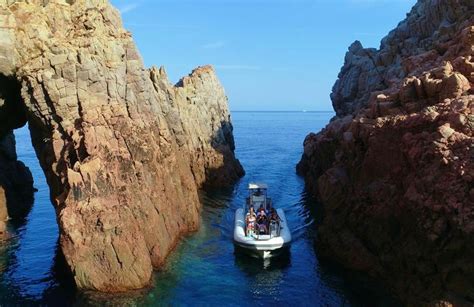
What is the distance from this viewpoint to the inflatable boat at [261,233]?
104 ft

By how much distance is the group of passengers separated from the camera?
34.1 meters

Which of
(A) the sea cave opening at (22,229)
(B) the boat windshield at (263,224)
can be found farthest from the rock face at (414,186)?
(A) the sea cave opening at (22,229)

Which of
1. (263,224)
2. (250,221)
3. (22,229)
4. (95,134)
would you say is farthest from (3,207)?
(263,224)

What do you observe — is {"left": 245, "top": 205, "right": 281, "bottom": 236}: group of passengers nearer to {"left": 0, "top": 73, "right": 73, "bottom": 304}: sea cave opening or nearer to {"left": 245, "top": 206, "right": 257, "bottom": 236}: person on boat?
{"left": 245, "top": 206, "right": 257, "bottom": 236}: person on boat

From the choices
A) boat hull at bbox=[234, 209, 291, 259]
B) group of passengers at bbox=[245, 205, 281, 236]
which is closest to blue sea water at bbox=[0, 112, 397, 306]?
boat hull at bbox=[234, 209, 291, 259]

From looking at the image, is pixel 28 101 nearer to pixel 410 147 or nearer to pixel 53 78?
pixel 53 78

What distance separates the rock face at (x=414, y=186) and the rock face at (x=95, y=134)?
13.0 m

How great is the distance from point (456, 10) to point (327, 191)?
28890mm

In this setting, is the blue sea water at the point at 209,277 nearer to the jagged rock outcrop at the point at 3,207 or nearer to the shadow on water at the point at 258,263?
the shadow on water at the point at 258,263

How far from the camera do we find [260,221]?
35.3 m

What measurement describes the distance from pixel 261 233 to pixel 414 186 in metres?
13.7

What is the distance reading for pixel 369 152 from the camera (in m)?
27.9

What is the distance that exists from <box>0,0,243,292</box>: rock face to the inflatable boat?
5131 millimetres

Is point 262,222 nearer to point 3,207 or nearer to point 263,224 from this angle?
point 263,224
